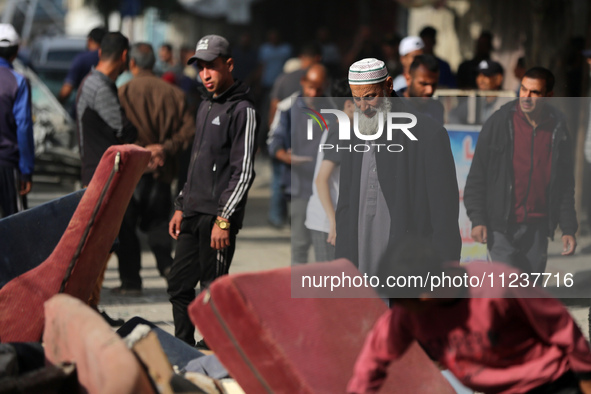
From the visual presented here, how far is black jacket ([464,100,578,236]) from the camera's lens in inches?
228

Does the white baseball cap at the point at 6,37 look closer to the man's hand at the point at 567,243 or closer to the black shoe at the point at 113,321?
the black shoe at the point at 113,321

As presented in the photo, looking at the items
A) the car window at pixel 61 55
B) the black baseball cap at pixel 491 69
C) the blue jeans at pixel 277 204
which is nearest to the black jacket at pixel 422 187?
the black baseball cap at pixel 491 69

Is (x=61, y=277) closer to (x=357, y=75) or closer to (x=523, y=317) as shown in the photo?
(x=357, y=75)

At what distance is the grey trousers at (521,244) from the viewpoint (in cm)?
580

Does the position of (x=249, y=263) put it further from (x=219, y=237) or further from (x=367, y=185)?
(x=367, y=185)

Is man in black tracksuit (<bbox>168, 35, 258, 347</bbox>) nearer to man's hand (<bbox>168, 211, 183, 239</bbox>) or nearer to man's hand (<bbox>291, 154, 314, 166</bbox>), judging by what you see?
man's hand (<bbox>168, 211, 183, 239</bbox>)

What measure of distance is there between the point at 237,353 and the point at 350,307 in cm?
72

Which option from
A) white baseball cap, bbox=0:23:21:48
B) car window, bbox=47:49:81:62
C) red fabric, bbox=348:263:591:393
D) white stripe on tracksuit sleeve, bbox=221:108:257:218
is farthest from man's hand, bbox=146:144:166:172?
car window, bbox=47:49:81:62

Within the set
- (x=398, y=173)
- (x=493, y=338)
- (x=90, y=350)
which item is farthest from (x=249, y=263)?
(x=493, y=338)

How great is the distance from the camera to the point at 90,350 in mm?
3510

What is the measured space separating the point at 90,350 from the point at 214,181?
7.22 ft

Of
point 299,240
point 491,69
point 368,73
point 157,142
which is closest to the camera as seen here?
point 368,73

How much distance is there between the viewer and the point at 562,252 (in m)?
5.84

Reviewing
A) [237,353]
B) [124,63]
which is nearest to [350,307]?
[237,353]
